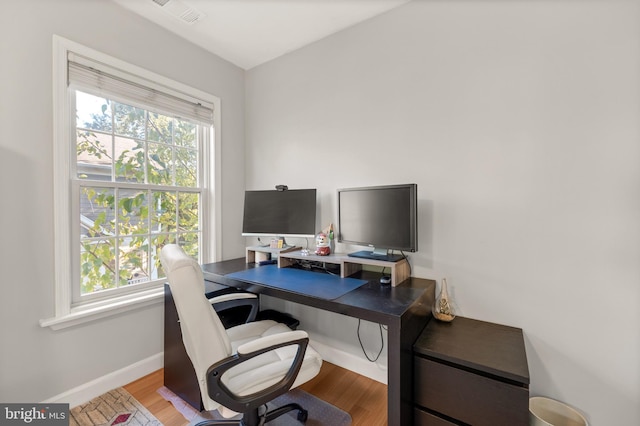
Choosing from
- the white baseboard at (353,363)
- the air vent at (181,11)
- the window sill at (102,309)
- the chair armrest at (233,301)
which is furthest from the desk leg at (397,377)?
the air vent at (181,11)

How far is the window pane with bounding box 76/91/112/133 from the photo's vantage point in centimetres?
177

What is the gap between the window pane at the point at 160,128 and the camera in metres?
2.13

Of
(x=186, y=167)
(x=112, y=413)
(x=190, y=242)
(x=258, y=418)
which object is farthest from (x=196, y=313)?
(x=186, y=167)

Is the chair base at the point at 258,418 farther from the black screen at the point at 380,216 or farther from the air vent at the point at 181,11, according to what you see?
the air vent at the point at 181,11

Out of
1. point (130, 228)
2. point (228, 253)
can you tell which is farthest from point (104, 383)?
point (228, 253)

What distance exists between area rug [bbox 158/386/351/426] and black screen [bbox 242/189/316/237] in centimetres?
110

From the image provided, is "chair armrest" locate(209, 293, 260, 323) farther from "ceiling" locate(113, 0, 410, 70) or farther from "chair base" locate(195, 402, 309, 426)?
"ceiling" locate(113, 0, 410, 70)

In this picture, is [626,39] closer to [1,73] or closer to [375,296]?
[375,296]

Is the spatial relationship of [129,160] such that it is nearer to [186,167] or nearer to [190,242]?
[186,167]

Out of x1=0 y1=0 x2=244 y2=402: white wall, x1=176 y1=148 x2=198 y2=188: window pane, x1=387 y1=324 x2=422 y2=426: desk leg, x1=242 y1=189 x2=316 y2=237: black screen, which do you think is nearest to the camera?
x1=387 y1=324 x2=422 y2=426: desk leg

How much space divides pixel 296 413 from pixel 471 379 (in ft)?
3.46

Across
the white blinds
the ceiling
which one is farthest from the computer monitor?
the white blinds

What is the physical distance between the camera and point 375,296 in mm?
1420

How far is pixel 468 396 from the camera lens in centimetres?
115
